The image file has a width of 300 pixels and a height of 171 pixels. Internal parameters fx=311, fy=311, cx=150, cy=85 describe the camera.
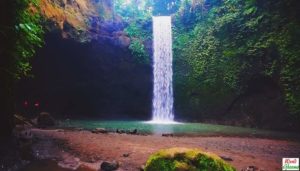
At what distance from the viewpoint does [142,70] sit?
20.8 m

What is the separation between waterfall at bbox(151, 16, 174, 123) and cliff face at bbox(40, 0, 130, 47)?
2.27m

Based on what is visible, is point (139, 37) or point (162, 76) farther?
point (139, 37)

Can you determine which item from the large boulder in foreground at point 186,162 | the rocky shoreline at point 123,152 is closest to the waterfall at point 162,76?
the rocky shoreline at point 123,152

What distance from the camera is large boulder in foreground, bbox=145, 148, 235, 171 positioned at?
4.68 metres

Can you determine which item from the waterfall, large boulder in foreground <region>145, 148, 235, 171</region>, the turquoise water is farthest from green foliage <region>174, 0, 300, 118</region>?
large boulder in foreground <region>145, 148, 235, 171</region>

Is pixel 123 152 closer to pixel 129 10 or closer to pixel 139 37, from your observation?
pixel 139 37

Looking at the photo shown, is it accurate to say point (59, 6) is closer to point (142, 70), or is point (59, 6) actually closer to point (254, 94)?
point (142, 70)

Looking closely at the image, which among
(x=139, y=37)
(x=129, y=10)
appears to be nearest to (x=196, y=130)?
(x=139, y=37)

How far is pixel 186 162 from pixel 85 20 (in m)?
15.7

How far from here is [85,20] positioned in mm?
18828

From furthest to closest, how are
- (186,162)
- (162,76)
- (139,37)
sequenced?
1. (139,37)
2. (162,76)
3. (186,162)

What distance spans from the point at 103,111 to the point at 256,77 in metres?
11.5

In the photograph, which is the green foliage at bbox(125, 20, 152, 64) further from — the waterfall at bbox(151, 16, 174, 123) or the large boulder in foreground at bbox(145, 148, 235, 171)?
the large boulder in foreground at bbox(145, 148, 235, 171)

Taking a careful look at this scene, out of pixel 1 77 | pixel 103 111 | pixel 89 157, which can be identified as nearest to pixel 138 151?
pixel 89 157
